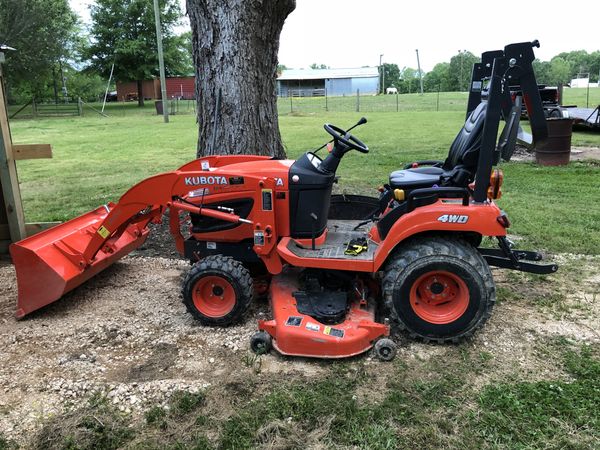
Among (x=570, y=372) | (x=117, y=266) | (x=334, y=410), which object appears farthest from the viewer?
(x=117, y=266)

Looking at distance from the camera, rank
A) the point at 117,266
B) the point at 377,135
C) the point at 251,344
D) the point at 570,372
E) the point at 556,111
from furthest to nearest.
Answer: the point at 377,135 < the point at 556,111 < the point at 117,266 < the point at 251,344 < the point at 570,372

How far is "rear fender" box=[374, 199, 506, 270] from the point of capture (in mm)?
3471

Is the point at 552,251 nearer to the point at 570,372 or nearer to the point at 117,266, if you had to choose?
the point at 570,372

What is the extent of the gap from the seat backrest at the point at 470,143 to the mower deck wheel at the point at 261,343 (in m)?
Result: 1.90

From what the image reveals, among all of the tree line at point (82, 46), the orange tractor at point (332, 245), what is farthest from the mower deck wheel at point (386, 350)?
the tree line at point (82, 46)

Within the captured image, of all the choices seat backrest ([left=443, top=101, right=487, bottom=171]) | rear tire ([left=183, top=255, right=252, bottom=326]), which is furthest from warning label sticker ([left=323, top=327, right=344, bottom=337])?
seat backrest ([left=443, top=101, right=487, bottom=171])

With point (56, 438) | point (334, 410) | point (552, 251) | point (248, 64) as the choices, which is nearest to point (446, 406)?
point (334, 410)

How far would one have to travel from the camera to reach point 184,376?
3.27 metres

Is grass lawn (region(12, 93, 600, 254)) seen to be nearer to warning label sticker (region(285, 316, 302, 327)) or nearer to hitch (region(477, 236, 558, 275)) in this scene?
hitch (region(477, 236, 558, 275))

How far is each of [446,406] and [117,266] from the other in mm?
3558

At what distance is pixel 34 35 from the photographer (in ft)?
110

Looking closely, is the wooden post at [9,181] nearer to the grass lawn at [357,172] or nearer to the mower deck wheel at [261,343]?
the grass lawn at [357,172]

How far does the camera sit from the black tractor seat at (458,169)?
3.76m

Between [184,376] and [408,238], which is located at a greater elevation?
[408,238]
